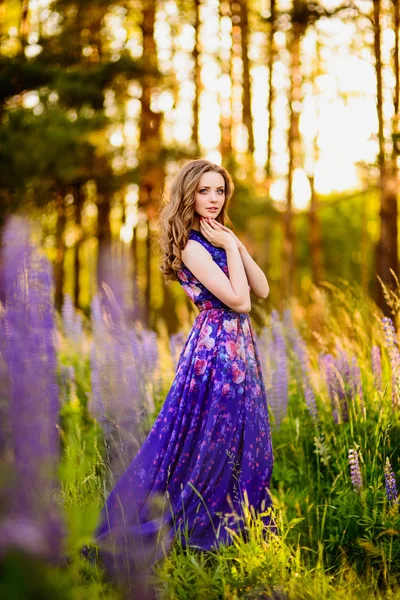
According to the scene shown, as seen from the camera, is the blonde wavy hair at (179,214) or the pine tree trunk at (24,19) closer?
the blonde wavy hair at (179,214)

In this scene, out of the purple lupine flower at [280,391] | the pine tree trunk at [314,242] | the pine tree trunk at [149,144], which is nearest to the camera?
the purple lupine flower at [280,391]

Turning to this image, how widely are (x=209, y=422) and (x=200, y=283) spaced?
0.66 meters

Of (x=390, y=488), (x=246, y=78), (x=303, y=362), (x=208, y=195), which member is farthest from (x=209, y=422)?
(x=246, y=78)

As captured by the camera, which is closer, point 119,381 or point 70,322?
point 119,381

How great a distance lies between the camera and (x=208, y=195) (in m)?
3.31

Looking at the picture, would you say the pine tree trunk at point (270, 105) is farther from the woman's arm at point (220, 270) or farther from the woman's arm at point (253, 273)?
the woman's arm at point (220, 270)

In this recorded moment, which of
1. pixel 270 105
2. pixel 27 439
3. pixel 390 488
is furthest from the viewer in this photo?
Answer: pixel 270 105

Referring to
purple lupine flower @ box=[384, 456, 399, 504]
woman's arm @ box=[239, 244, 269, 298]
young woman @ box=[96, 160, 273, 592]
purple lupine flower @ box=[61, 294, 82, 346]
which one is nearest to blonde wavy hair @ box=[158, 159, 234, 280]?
young woman @ box=[96, 160, 273, 592]

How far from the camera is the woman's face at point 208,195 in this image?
3.30m

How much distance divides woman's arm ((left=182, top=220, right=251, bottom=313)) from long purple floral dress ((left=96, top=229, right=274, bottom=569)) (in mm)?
77

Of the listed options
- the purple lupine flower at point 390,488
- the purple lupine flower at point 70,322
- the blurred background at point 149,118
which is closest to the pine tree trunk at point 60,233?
the blurred background at point 149,118

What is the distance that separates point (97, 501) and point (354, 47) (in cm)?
1149

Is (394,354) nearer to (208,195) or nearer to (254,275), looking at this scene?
(254,275)

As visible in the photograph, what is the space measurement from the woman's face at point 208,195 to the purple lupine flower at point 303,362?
128 cm
